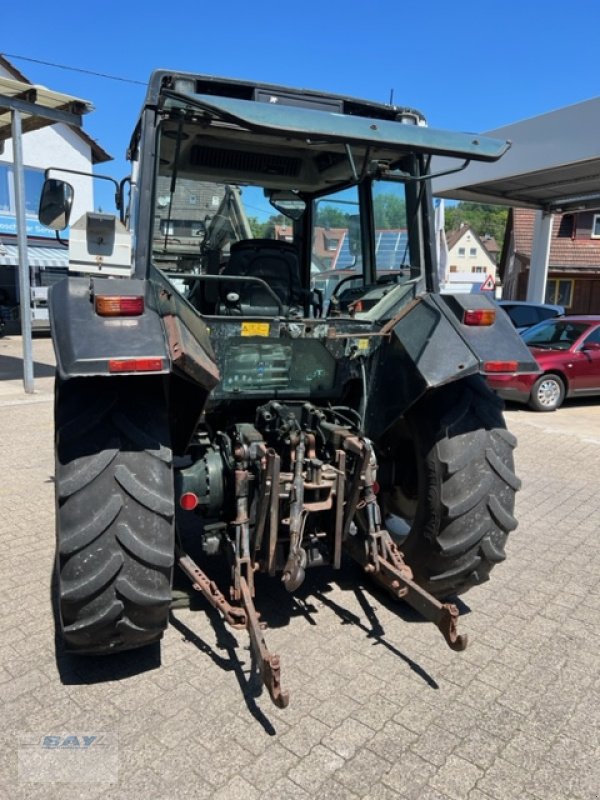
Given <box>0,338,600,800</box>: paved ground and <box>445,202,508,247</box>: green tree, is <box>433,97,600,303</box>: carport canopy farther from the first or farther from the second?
<box>445,202,508,247</box>: green tree

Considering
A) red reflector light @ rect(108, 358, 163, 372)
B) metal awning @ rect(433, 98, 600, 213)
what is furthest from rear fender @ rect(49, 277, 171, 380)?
metal awning @ rect(433, 98, 600, 213)

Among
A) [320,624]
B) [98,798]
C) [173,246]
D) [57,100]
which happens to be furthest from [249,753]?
[57,100]

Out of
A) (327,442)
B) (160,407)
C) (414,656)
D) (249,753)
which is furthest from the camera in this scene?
(327,442)

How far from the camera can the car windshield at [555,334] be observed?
35.9 feet

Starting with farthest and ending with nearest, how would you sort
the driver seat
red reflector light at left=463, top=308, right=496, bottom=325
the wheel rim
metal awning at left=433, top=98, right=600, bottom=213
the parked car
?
the parked car, metal awning at left=433, top=98, right=600, bottom=213, the wheel rim, the driver seat, red reflector light at left=463, top=308, right=496, bottom=325

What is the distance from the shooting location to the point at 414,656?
3131mm

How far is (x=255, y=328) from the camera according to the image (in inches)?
126

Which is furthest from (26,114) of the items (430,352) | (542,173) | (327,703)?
(542,173)

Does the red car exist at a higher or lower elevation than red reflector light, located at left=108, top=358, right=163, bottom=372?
A: lower

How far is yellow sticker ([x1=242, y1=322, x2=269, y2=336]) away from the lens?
10.5 feet

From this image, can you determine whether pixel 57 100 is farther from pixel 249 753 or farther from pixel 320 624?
pixel 249 753

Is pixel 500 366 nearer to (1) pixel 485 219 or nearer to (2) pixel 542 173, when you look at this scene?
(2) pixel 542 173

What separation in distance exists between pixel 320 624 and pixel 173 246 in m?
2.33

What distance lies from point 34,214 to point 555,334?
17.7m
